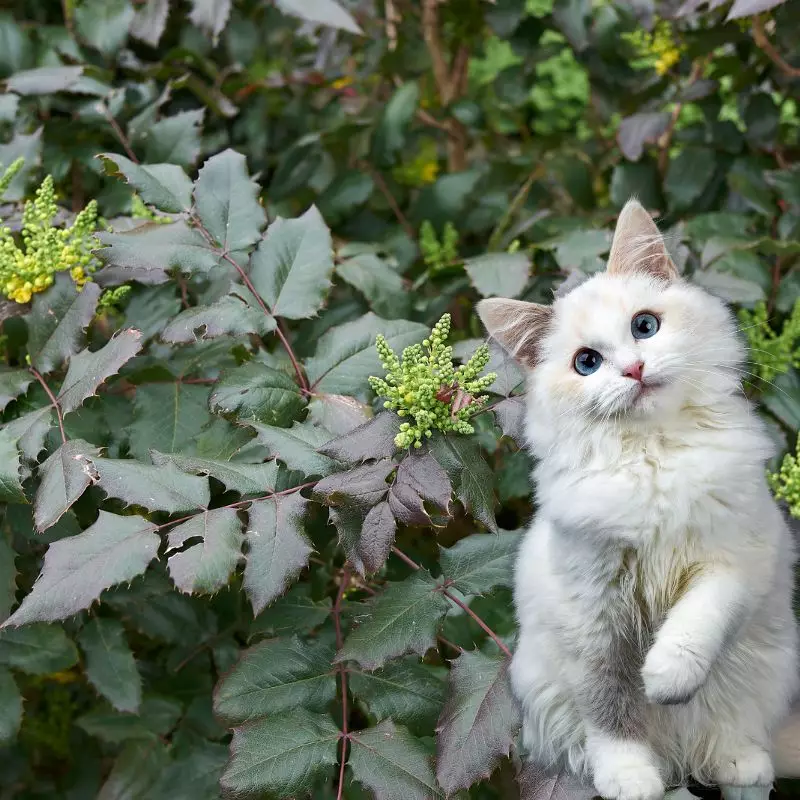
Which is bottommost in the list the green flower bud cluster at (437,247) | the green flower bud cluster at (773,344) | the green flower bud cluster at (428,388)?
the green flower bud cluster at (437,247)

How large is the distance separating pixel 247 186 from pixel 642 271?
0.60 metres

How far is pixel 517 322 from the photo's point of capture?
99 centimetres

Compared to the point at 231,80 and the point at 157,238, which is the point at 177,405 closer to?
the point at 157,238

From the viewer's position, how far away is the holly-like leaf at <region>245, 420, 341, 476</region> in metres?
1.03

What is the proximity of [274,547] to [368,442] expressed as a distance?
156mm

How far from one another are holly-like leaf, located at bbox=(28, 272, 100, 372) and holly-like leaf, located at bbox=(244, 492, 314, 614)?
398 mm

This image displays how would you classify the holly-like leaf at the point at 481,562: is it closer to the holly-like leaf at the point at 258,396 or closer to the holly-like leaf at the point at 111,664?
the holly-like leaf at the point at 258,396

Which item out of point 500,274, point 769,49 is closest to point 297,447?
point 500,274

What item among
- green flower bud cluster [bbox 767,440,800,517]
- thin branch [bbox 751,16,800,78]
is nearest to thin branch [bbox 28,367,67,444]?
green flower bud cluster [bbox 767,440,800,517]

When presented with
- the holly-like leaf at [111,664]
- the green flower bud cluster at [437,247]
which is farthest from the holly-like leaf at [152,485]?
the green flower bud cluster at [437,247]

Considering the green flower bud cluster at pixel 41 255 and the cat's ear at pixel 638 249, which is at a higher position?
the cat's ear at pixel 638 249

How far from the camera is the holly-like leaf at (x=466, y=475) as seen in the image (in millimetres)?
989

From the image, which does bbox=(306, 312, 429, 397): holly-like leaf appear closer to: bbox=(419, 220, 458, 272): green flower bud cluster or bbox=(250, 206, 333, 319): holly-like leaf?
bbox=(250, 206, 333, 319): holly-like leaf

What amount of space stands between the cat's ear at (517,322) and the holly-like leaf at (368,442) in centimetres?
15
